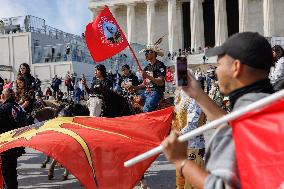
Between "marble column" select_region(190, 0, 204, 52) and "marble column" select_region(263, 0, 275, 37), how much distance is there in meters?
7.62

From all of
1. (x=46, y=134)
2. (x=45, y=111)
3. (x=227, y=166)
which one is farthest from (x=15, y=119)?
(x=227, y=166)

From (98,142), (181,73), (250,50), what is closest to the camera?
(250,50)

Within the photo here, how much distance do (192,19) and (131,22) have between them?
789cm

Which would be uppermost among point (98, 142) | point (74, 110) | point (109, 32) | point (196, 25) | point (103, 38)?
point (196, 25)

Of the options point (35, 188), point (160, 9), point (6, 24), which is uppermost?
point (160, 9)

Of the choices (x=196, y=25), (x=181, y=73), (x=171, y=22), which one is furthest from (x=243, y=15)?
(x=181, y=73)

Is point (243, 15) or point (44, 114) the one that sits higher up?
point (243, 15)

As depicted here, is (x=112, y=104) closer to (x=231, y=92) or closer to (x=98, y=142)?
(x=98, y=142)

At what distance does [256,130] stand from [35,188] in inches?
246

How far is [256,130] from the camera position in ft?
6.75

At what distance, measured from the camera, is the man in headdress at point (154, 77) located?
26.0 ft

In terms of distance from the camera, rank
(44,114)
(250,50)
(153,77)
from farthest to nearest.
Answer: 1. (44,114)
2. (153,77)
3. (250,50)

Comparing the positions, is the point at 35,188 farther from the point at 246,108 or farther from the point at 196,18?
the point at 196,18

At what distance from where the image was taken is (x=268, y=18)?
58.7 meters
